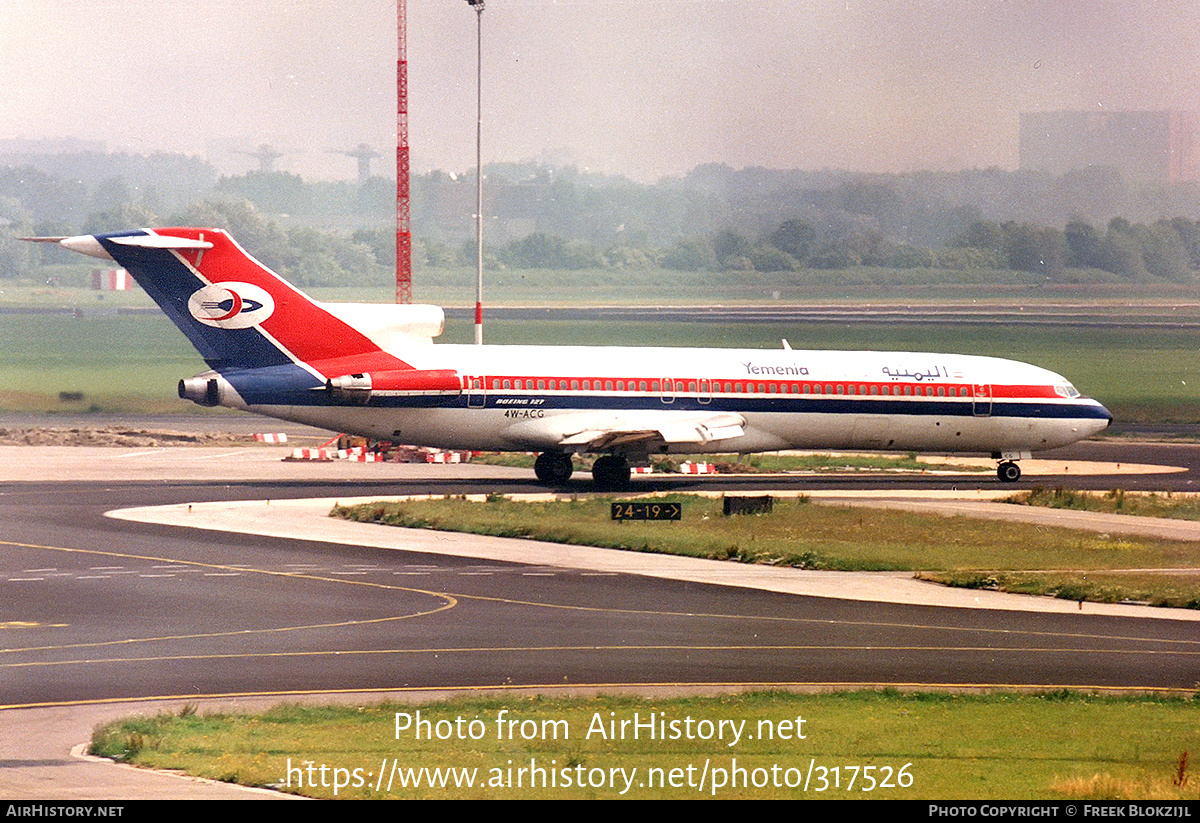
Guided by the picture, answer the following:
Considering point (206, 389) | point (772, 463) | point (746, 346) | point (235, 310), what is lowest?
point (772, 463)

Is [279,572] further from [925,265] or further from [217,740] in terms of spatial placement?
[925,265]

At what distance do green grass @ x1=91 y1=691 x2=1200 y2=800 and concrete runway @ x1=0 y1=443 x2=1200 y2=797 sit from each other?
4.10 feet

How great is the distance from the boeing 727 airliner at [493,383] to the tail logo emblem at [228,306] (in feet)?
0.14

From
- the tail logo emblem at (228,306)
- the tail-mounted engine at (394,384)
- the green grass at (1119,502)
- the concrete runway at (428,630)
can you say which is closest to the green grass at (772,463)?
the tail-mounted engine at (394,384)

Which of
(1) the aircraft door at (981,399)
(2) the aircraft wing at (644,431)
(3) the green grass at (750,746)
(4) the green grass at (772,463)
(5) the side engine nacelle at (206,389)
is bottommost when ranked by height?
(4) the green grass at (772,463)

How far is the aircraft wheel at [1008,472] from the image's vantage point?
51406 mm

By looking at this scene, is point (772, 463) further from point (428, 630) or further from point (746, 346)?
point (428, 630)

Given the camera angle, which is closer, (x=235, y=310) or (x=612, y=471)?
(x=235, y=310)

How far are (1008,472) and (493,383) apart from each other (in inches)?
706

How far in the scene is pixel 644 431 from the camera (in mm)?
45781

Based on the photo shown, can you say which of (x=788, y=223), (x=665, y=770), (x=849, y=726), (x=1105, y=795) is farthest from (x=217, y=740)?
(x=788, y=223)

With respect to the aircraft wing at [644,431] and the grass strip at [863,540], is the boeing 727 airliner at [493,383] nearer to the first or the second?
the aircraft wing at [644,431]

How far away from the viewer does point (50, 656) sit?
930 inches

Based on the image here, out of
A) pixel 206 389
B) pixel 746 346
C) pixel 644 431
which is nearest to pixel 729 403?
pixel 644 431
